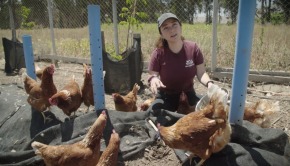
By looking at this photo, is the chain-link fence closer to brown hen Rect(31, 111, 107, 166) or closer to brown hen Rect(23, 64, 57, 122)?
brown hen Rect(23, 64, 57, 122)

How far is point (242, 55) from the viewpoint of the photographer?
212cm

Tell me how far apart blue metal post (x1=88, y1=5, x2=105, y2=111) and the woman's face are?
72 centimetres

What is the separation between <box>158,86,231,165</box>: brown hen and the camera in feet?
7.04

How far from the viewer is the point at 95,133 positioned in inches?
92.4

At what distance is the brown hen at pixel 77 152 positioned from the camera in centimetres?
224

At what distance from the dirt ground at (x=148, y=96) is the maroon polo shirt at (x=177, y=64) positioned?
2.85ft

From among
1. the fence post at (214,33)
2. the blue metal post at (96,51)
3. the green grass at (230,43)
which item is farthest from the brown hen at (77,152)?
the green grass at (230,43)

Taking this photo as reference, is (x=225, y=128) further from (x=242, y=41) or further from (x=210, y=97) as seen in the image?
(x=242, y=41)

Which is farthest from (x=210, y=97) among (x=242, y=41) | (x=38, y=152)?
(x=38, y=152)

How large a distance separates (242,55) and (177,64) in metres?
1.06

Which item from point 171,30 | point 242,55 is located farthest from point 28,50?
point 242,55

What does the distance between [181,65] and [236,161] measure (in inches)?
51.6

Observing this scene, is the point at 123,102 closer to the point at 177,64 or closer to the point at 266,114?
the point at 177,64

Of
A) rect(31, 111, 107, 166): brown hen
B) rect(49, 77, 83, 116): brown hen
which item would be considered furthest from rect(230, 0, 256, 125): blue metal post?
rect(49, 77, 83, 116): brown hen
